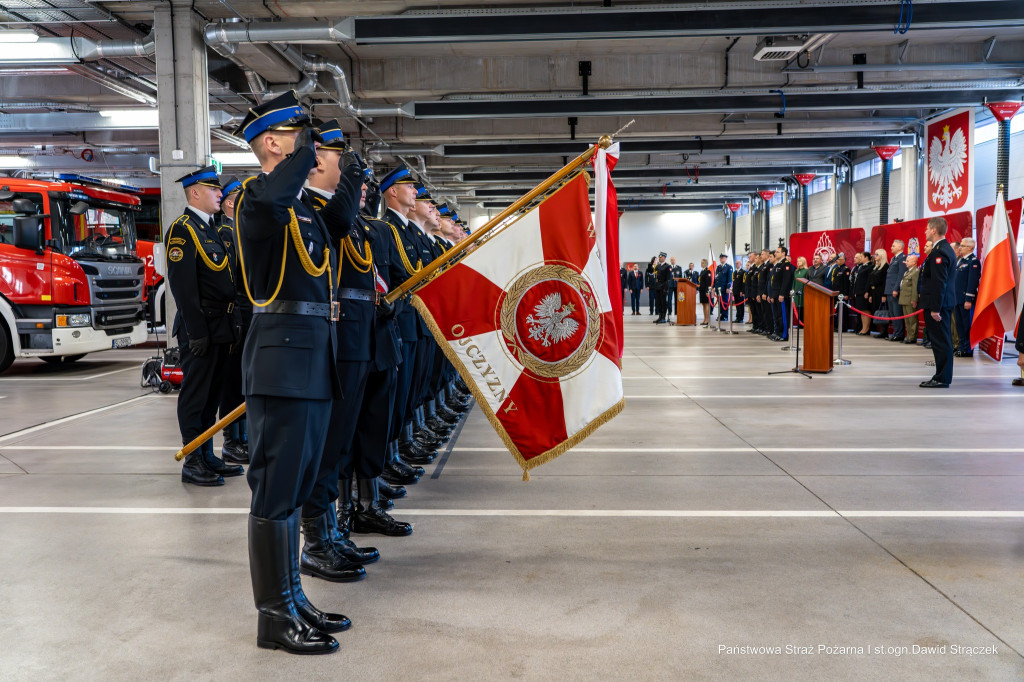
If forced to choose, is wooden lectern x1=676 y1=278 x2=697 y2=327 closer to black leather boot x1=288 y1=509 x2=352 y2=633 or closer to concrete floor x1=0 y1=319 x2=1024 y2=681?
concrete floor x1=0 y1=319 x2=1024 y2=681

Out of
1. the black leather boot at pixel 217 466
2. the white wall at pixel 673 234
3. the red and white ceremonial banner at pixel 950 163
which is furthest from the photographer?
the white wall at pixel 673 234

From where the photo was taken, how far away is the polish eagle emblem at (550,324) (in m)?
3.59

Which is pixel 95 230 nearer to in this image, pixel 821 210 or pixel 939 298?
pixel 939 298

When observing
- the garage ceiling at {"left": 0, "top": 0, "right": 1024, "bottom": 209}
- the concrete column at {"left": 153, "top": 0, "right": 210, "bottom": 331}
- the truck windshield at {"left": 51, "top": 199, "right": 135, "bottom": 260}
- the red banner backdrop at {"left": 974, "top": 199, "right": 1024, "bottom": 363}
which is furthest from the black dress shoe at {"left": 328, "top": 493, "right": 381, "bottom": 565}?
the red banner backdrop at {"left": 974, "top": 199, "right": 1024, "bottom": 363}

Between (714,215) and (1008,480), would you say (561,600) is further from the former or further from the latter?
(714,215)

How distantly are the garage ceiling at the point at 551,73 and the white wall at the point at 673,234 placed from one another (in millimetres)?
15642

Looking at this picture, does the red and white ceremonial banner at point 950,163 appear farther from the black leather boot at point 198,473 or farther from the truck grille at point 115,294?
the black leather boot at point 198,473

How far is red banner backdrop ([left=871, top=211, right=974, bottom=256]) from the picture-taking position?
13914 mm

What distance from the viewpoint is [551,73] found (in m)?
13.3

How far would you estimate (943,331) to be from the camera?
858 cm

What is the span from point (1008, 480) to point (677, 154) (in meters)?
18.4

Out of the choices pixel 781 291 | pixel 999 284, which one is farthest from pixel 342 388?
pixel 781 291

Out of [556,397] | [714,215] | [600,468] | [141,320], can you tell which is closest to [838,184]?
[714,215]

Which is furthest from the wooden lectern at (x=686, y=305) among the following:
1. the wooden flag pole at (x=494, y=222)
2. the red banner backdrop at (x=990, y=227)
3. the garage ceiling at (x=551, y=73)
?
the wooden flag pole at (x=494, y=222)
